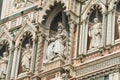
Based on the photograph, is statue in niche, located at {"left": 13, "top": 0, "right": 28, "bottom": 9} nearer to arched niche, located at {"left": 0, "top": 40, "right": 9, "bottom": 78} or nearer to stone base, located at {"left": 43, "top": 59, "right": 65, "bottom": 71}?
arched niche, located at {"left": 0, "top": 40, "right": 9, "bottom": 78}

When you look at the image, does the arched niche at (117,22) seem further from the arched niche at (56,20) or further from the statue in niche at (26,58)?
the statue in niche at (26,58)

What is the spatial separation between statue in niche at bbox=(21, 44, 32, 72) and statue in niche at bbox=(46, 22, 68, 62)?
2.77 feet

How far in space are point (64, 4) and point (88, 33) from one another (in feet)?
4.51

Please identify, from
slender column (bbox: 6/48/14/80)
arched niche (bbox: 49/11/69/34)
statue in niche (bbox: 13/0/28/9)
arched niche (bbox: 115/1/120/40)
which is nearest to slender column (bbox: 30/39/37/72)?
arched niche (bbox: 49/11/69/34)

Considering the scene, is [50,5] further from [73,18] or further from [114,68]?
[114,68]

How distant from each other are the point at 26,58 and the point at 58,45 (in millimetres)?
1549

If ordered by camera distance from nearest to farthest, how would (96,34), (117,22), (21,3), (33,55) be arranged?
(117,22) < (96,34) < (33,55) < (21,3)

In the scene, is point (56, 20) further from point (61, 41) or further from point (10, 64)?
point (10, 64)

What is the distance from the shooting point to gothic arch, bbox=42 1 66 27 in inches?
808

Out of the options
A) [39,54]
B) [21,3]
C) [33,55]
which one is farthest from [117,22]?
[21,3]

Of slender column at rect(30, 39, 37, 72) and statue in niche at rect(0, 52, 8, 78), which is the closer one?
slender column at rect(30, 39, 37, 72)

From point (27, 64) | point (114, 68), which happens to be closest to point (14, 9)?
point (27, 64)

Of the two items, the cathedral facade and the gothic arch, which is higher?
the gothic arch

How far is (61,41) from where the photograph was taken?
1953 centimetres
